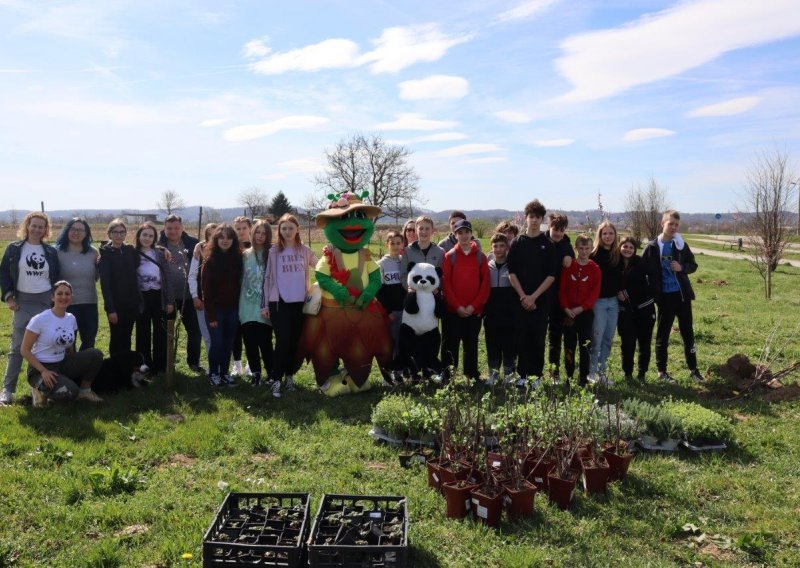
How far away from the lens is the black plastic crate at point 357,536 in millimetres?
3211

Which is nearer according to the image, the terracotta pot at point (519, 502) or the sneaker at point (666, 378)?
the terracotta pot at point (519, 502)

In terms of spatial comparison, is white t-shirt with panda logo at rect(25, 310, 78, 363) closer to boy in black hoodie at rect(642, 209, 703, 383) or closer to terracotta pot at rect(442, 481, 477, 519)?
terracotta pot at rect(442, 481, 477, 519)

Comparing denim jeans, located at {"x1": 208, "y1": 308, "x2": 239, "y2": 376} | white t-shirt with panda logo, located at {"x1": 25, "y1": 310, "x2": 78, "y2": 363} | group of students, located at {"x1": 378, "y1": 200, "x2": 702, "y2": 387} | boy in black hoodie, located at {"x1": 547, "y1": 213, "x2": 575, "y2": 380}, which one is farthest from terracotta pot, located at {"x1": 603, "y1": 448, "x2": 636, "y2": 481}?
white t-shirt with panda logo, located at {"x1": 25, "y1": 310, "x2": 78, "y2": 363}

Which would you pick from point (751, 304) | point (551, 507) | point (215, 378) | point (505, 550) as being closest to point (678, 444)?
point (551, 507)

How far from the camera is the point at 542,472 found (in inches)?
181

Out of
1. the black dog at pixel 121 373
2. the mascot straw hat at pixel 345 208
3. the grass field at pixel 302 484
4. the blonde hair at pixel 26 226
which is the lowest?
the grass field at pixel 302 484

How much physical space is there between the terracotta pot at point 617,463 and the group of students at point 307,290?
2130 millimetres

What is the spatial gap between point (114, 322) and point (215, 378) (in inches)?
55.9

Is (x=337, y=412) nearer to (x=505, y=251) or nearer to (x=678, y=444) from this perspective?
(x=505, y=251)

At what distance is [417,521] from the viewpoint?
413 cm

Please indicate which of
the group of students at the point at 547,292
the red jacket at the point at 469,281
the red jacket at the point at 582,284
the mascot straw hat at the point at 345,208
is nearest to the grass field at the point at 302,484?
the group of students at the point at 547,292

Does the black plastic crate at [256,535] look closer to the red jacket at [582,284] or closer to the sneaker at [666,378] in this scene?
the red jacket at [582,284]

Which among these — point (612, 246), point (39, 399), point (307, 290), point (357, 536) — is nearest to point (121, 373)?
point (39, 399)

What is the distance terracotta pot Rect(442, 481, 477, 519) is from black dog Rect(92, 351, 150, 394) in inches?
181
